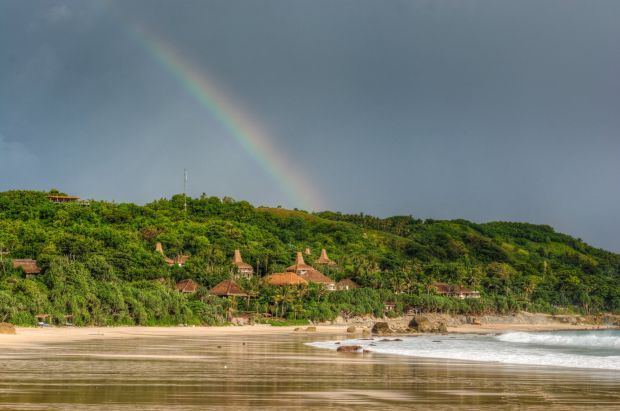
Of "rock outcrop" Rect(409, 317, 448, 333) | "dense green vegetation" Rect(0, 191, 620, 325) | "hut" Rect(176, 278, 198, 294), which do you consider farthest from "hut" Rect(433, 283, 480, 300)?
"hut" Rect(176, 278, 198, 294)

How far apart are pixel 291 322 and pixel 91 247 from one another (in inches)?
1000

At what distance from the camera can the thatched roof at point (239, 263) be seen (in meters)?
114

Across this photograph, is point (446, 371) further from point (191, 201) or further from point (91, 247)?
point (191, 201)

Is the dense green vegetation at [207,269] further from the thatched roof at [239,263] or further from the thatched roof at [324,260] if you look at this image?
the thatched roof at [239,263]

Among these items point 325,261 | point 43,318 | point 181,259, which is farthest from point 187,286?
point 325,261

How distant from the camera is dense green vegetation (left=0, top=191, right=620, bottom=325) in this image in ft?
209

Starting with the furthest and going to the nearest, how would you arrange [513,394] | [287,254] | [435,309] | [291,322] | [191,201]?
[191,201]
[287,254]
[435,309]
[291,322]
[513,394]

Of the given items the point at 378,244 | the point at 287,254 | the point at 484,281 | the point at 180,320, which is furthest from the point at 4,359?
the point at 378,244

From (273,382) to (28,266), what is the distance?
6229cm

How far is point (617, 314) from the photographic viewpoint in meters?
151

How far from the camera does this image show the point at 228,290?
85.9 metres

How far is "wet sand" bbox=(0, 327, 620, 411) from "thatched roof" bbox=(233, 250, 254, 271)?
7819 cm

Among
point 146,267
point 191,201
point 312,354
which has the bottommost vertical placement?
point 312,354

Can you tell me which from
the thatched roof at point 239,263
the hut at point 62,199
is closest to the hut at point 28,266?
the thatched roof at point 239,263
